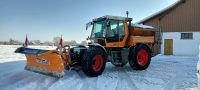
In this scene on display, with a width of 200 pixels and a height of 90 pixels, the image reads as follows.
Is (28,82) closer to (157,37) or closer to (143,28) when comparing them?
(143,28)

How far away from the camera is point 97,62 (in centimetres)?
862

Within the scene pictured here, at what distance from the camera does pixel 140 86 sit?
725 centimetres

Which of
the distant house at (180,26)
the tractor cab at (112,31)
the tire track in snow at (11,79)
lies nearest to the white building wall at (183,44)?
the distant house at (180,26)

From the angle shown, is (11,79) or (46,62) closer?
(46,62)

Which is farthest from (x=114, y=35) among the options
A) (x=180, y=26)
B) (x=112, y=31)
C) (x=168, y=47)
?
(x=168, y=47)

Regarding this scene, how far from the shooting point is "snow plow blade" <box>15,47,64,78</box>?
7.51m

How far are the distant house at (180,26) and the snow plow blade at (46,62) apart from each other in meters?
13.6

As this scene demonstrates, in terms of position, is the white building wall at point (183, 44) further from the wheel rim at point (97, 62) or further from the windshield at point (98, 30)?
the wheel rim at point (97, 62)

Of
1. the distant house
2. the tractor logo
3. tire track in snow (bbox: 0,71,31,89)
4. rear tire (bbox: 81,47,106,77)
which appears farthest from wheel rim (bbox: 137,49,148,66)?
the distant house

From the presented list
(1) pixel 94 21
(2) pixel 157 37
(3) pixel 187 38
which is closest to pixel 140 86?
(1) pixel 94 21

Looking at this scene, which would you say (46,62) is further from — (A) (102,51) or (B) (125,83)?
(B) (125,83)

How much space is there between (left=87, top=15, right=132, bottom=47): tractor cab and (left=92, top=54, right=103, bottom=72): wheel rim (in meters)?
1.45

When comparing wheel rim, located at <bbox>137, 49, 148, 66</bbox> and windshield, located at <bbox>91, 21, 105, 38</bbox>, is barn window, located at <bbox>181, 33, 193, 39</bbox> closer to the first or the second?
wheel rim, located at <bbox>137, 49, 148, 66</bbox>

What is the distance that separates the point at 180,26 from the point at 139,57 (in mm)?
11443
